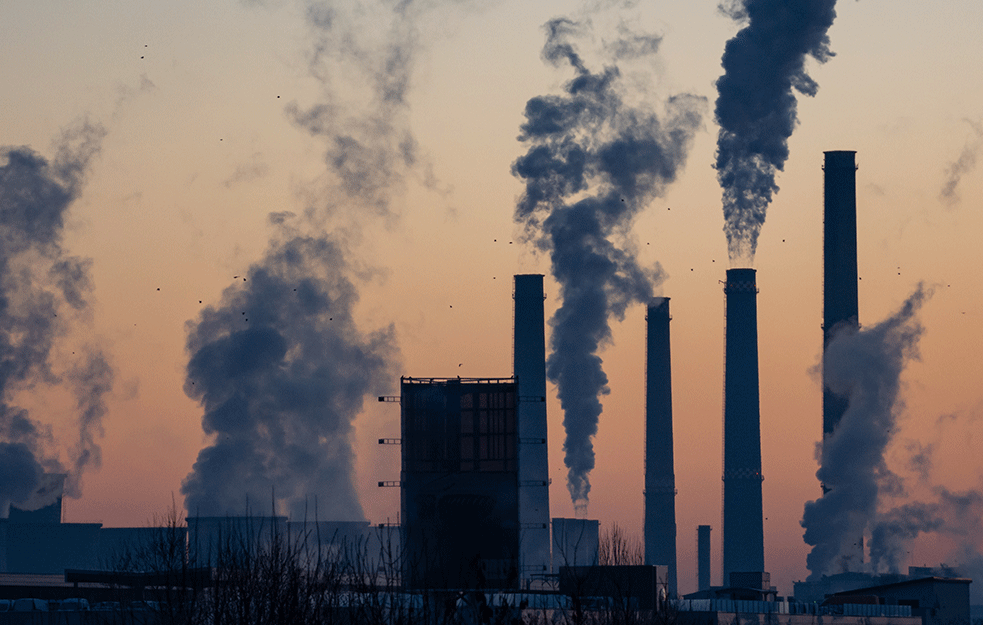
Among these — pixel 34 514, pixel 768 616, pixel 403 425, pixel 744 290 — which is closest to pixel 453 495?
pixel 403 425

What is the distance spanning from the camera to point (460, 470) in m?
57.8

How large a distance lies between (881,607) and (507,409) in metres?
17.5

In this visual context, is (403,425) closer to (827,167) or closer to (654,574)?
(654,574)

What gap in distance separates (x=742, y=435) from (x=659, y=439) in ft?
39.7

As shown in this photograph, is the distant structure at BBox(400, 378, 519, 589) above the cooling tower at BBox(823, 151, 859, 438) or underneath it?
underneath

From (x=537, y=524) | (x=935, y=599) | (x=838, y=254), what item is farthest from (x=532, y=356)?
(x=935, y=599)

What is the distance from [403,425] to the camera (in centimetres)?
5862

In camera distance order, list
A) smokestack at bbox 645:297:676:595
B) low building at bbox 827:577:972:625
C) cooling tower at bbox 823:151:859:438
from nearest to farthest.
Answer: low building at bbox 827:577:972:625 < cooling tower at bbox 823:151:859:438 < smokestack at bbox 645:297:676:595

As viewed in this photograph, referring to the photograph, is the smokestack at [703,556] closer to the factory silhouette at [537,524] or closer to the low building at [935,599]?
the factory silhouette at [537,524]

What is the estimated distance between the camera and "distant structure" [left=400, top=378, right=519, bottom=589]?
56.4 meters

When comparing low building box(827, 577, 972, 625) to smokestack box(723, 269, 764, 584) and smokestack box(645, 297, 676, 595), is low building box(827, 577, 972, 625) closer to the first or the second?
smokestack box(723, 269, 764, 584)

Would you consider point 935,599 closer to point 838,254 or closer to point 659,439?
point 838,254

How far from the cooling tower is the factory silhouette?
0.09 meters

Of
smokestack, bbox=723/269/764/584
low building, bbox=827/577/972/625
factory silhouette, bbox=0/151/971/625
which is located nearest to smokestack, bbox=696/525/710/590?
factory silhouette, bbox=0/151/971/625
